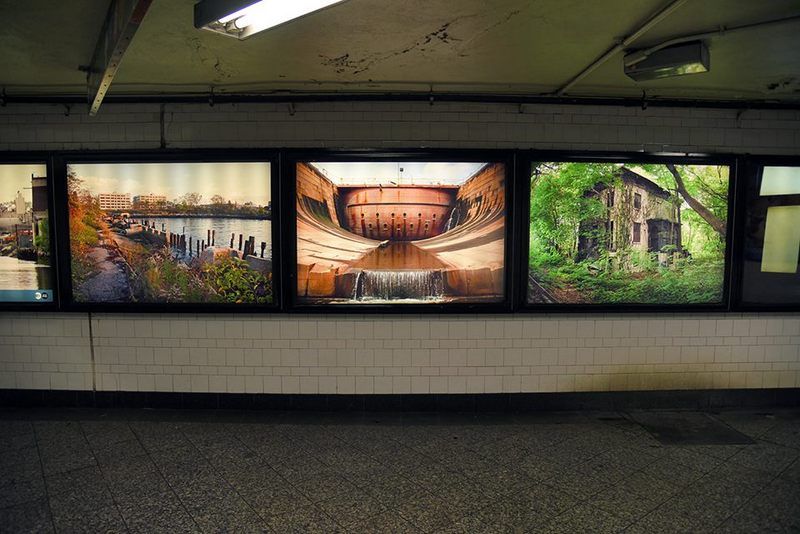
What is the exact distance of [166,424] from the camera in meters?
4.41

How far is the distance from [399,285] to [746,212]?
12.5 ft

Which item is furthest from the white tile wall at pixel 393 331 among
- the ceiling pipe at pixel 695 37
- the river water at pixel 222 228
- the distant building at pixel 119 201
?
the ceiling pipe at pixel 695 37

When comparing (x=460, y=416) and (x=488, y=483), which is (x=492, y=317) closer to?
(x=460, y=416)

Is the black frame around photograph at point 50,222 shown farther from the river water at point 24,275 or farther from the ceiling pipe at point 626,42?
the ceiling pipe at point 626,42

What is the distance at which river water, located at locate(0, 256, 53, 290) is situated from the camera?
4711mm

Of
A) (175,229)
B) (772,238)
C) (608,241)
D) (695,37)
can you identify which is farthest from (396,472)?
(772,238)

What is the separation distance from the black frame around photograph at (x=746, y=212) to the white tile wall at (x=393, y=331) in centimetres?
14

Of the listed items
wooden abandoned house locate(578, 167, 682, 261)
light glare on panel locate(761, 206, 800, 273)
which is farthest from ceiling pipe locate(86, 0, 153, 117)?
light glare on panel locate(761, 206, 800, 273)

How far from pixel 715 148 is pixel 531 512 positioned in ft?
13.9

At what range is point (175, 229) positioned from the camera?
4.62 metres

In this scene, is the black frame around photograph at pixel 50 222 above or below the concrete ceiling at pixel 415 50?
below

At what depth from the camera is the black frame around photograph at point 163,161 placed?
4.54m

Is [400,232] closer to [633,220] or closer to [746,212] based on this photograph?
[633,220]

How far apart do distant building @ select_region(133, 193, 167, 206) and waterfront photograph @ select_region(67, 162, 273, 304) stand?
0.01m
